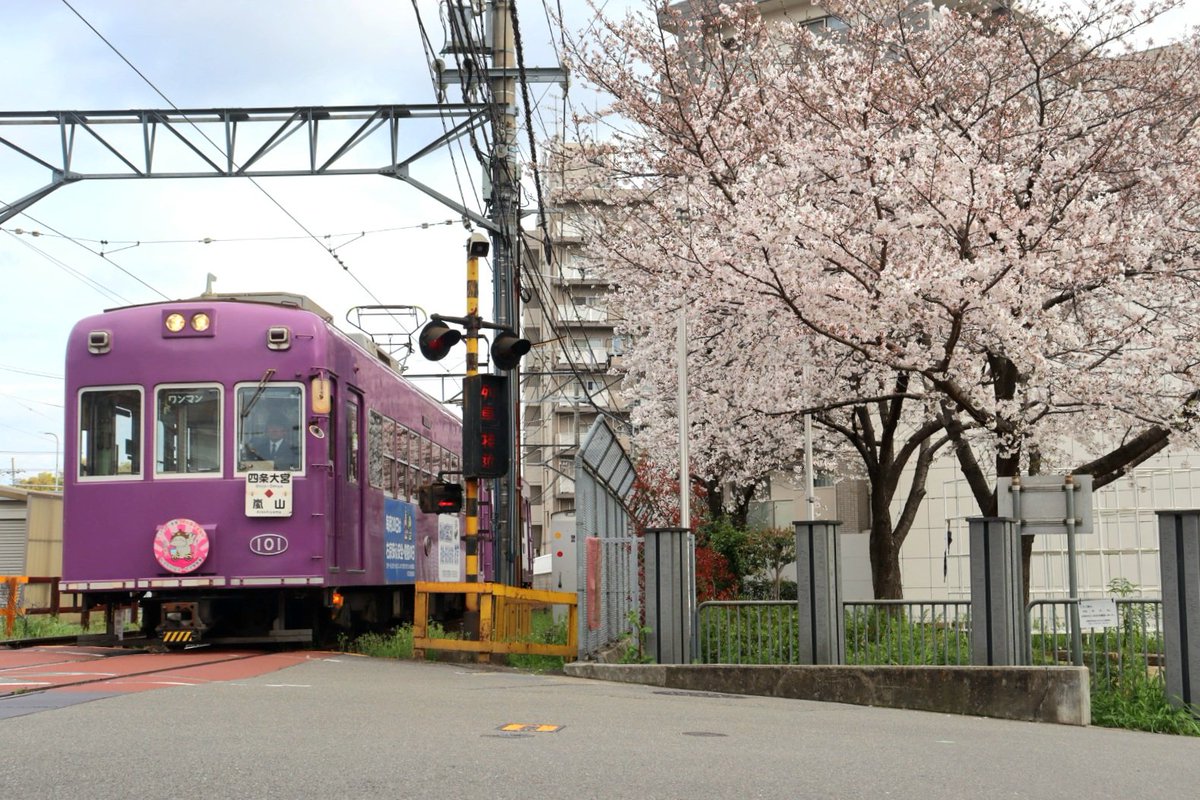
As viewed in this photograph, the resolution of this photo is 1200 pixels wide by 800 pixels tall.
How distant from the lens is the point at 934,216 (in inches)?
580

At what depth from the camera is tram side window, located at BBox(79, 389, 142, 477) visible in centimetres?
1453

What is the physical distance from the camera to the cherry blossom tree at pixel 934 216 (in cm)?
1456

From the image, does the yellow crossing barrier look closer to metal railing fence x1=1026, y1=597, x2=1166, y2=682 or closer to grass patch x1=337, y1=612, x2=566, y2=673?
grass patch x1=337, y1=612, x2=566, y2=673

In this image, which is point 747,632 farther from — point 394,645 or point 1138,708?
point 394,645

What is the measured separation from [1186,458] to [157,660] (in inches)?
736

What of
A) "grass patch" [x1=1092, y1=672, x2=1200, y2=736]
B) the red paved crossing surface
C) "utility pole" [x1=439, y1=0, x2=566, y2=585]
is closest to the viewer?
the red paved crossing surface

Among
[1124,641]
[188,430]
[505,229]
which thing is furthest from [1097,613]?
[505,229]

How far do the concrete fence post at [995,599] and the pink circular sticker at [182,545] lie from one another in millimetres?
7409

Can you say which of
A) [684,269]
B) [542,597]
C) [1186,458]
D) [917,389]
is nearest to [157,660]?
[542,597]

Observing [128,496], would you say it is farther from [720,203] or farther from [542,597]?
[720,203]

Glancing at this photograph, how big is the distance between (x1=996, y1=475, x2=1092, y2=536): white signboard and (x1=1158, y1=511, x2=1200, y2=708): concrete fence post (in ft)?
2.41

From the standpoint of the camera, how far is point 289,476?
14.5m

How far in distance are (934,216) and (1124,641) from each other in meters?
4.66

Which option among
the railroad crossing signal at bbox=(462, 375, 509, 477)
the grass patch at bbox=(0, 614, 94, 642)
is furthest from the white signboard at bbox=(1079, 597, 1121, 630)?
the grass patch at bbox=(0, 614, 94, 642)
